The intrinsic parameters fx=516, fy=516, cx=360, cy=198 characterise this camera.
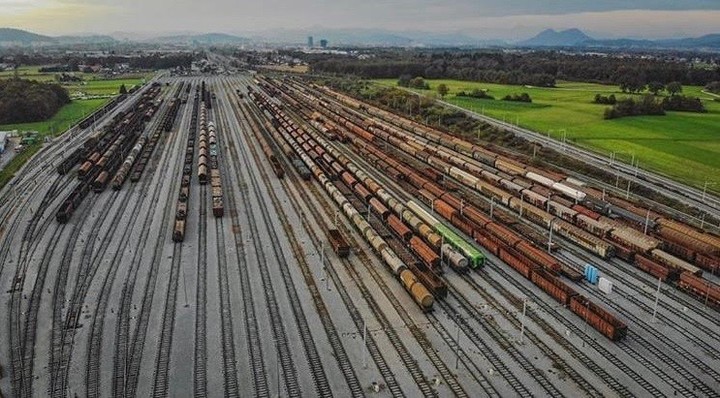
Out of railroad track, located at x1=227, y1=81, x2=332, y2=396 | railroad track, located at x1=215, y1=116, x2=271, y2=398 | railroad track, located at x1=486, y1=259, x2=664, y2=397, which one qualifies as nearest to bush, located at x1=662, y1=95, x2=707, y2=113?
railroad track, located at x1=486, y1=259, x2=664, y2=397

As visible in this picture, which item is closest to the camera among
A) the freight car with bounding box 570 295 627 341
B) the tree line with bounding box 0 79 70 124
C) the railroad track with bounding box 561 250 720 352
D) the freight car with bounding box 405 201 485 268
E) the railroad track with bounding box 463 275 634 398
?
the railroad track with bounding box 463 275 634 398

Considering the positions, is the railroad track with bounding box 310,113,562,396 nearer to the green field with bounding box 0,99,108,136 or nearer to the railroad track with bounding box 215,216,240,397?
the railroad track with bounding box 215,216,240,397

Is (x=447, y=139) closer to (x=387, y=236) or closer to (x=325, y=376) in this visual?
(x=387, y=236)

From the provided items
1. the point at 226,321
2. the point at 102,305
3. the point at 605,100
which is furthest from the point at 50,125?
the point at 605,100

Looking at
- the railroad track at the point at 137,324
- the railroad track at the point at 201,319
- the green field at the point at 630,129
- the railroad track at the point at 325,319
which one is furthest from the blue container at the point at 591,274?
the railroad track at the point at 137,324

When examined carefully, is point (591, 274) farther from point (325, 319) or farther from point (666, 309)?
point (325, 319)

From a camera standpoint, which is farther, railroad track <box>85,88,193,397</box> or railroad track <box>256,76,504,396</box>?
railroad track <box>85,88,193,397</box>
